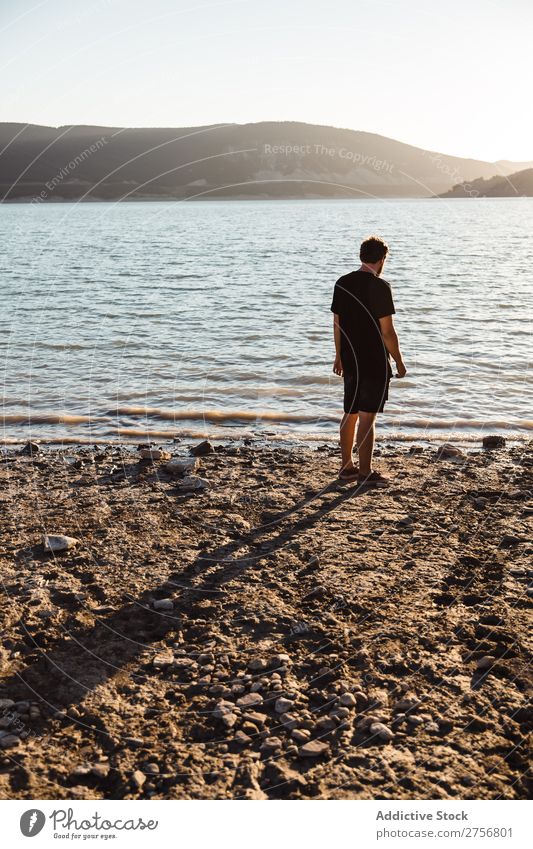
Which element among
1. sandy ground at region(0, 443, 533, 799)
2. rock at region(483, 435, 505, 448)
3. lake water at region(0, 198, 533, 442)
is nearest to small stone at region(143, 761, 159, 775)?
sandy ground at region(0, 443, 533, 799)

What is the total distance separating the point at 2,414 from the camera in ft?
46.4

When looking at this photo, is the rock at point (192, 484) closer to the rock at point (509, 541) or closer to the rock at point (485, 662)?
the rock at point (509, 541)

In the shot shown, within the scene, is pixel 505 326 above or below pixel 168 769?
above

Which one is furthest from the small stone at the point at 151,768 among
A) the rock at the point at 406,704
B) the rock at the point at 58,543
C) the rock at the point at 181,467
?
the rock at the point at 181,467

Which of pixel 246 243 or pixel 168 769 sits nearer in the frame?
pixel 168 769

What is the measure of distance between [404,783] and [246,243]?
202 ft

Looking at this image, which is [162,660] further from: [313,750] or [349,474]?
[349,474]

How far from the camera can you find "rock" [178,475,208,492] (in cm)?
920

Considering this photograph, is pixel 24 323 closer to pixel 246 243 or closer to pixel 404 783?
pixel 404 783

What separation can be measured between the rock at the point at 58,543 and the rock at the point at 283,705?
3.17 m

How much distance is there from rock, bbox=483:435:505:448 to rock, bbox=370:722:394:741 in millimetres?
7630

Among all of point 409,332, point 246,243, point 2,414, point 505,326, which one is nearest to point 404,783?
point 2,414

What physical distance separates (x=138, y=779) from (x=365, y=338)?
18.2 ft

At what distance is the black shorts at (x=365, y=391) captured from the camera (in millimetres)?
8547
